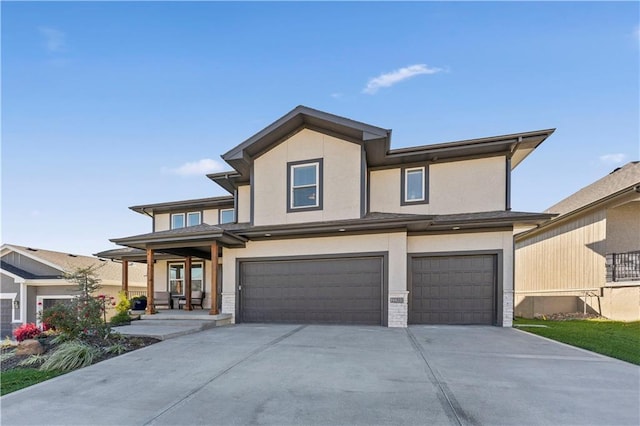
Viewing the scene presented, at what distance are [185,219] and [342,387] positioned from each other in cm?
1262

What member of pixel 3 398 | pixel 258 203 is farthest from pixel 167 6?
pixel 3 398

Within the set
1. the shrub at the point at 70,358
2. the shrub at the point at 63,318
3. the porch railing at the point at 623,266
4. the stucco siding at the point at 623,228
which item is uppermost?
the stucco siding at the point at 623,228

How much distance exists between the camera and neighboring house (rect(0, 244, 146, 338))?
15.3 meters

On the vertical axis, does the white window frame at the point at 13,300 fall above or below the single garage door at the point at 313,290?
below

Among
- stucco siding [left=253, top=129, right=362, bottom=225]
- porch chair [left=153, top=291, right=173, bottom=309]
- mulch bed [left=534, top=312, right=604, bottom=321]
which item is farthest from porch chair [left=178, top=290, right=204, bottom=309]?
mulch bed [left=534, top=312, right=604, bottom=321]

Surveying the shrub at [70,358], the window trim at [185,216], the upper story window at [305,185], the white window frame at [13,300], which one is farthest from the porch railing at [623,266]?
the white window frame at [13,300]

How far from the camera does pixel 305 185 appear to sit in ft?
34.7

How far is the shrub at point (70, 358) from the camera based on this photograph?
212 inches

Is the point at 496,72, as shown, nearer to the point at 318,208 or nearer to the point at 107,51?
the point at 318,208

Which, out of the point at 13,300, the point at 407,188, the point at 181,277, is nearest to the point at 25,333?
the point at 181,277

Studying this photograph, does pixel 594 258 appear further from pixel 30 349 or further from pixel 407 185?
pixel 30 349

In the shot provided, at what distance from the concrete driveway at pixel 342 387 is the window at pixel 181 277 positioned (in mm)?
7603

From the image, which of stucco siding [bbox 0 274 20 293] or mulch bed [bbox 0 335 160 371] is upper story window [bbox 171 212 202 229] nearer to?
mulch bed [bbox 0 335 160 371]

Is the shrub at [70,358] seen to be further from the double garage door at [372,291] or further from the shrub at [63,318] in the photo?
the double garage door at [372,291]
